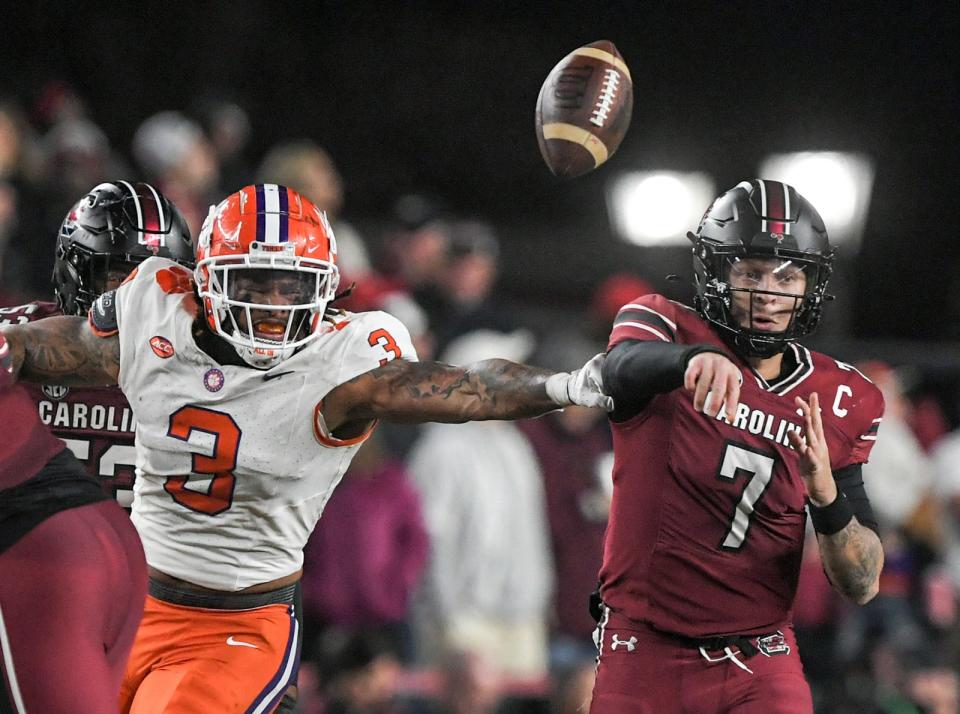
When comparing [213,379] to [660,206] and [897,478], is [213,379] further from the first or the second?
[660,206]

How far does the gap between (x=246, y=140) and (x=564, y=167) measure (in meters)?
6.36

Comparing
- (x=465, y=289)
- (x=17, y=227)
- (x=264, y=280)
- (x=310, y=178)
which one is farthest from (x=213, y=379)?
(x=465, y=289)

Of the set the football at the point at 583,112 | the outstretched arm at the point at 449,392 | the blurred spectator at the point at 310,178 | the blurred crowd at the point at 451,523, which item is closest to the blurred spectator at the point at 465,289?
the blurred crowd at the point at 451,523

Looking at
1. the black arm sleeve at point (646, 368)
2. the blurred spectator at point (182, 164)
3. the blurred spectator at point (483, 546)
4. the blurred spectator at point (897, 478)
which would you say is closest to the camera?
the black arm sleeve at point (646, 368)

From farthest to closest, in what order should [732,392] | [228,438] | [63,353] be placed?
[63,353], [228,438], [732,392]

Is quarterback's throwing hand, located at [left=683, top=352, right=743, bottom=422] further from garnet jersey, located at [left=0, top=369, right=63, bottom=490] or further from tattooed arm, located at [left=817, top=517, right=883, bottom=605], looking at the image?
garnet jersey, located at [left=0, top=369, right=63, bottom=490]

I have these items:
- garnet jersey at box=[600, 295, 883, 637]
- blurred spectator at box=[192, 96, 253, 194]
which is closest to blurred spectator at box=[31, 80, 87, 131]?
blurred spectator at box=[192, 96, 253, 194]

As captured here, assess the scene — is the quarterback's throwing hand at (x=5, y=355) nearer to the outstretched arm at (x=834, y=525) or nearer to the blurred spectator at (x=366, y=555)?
the outstretched arm at (x=834, y=525)

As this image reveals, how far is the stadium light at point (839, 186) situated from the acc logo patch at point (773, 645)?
21.2 feet

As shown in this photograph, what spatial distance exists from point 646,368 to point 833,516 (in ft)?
2.61

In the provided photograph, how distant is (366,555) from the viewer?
256 inches

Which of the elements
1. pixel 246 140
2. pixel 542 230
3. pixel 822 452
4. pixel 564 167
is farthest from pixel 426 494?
pixel 542 230

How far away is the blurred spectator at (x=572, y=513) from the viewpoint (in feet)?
23.7

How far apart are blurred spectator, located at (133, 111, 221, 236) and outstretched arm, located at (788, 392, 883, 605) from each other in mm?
3947
